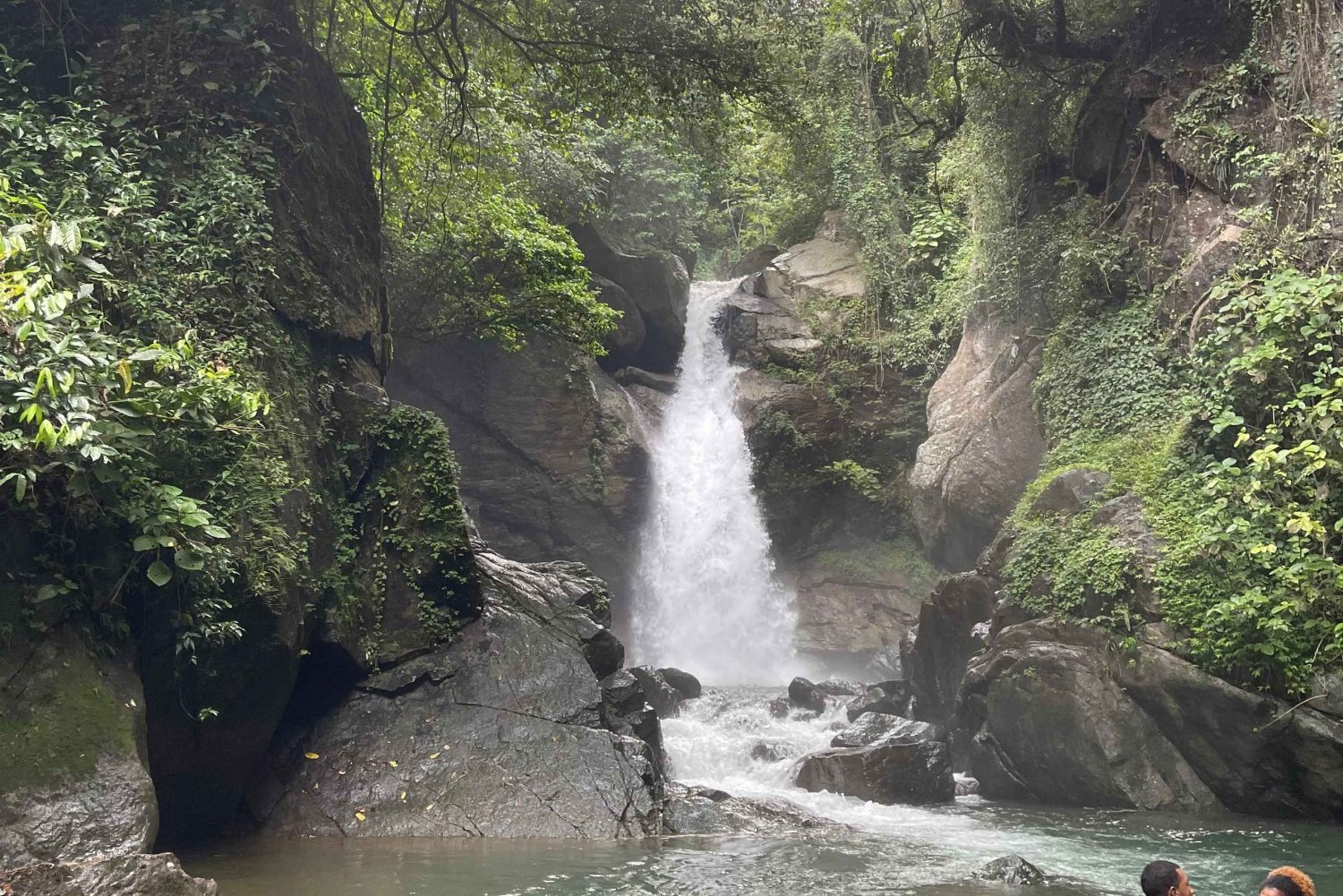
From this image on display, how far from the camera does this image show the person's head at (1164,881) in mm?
4246

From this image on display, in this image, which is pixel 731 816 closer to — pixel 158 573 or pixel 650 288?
pixel 158 573

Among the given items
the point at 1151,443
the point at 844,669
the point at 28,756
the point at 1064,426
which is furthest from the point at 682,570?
the point at 28,756

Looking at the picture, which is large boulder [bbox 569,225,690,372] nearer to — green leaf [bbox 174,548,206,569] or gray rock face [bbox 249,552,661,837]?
gray rock face [bbox 249,552,661,837]

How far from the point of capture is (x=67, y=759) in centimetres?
608

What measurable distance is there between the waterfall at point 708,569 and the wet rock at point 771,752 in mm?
6281

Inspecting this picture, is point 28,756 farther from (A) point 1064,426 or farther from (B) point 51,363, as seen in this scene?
(A) point 1064,426

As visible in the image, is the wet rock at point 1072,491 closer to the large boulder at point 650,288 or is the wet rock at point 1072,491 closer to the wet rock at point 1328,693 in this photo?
the wet rock at point 1328,693

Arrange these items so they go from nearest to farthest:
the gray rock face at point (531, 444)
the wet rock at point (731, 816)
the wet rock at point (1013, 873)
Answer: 1. the wet rock at point (1013, 873)
2. the wet rock at point (731, 816)
3. the gray rock face at point (531, 444)

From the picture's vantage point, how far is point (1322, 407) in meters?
9.05

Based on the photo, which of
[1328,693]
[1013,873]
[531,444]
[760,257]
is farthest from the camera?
[760,257]

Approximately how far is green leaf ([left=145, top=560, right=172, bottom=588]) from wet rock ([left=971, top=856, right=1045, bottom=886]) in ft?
20.4

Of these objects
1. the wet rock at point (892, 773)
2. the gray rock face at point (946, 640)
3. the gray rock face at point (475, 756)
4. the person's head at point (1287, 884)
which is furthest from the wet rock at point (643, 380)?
the person's head at point (1287, 884)

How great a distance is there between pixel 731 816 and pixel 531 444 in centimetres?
1128

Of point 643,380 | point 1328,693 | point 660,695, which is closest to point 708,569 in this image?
point 643,380
